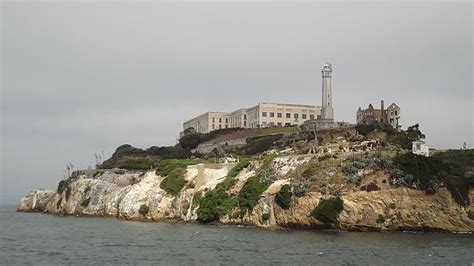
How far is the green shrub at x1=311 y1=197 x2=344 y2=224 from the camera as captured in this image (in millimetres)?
64875

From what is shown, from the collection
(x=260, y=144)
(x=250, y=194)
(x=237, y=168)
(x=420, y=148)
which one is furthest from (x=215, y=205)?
(x=260, y=144)

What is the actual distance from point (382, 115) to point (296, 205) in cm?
6446

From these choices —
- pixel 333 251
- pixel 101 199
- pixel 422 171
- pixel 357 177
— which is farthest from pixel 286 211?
pixel 101 199

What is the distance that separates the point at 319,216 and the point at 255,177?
15060 mm

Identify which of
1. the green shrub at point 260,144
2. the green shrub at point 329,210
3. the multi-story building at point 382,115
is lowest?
the green shrub at point 329,210

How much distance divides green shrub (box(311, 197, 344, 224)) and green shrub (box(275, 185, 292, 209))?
4.27 metres

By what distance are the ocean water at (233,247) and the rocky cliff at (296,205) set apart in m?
3.35

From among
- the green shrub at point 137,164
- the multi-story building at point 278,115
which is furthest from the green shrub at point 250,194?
the multi-story building at point 278,115

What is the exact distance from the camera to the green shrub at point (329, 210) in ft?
213

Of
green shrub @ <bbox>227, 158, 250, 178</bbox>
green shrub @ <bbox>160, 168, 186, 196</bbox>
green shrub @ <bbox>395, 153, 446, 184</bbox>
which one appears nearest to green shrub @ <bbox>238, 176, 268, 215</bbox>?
green shrub @ <bbox>227, 158, 250, 178</bbox>

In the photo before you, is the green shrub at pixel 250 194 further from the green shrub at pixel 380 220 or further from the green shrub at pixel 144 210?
the green shrub at pixel 144 210

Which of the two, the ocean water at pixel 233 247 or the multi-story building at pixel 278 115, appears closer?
the ocean water at pixel 233 247

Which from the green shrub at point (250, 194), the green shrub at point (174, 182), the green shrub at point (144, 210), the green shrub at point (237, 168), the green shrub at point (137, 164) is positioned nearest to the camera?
the green shrub at point (250, 194)

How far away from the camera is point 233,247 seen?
164 ft
